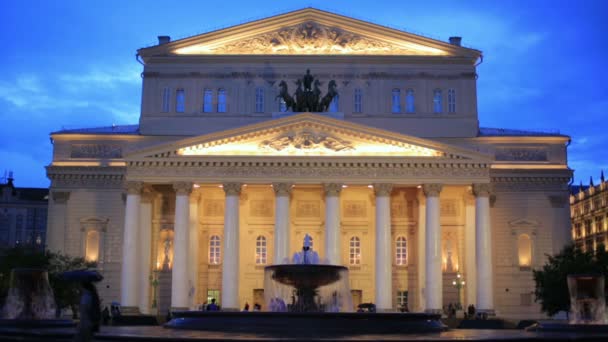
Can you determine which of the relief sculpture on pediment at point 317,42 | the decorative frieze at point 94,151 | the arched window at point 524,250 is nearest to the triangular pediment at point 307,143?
the decorative frieze at point 94,151

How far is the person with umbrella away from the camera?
16.1 metres

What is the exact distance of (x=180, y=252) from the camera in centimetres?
4475

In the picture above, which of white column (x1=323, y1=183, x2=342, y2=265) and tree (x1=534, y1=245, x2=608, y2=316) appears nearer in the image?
tree (x1=534, y1=245, x2=608, y2=316)

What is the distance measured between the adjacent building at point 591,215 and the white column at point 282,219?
46.6 m

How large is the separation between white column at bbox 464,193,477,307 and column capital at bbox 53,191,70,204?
82.5ft

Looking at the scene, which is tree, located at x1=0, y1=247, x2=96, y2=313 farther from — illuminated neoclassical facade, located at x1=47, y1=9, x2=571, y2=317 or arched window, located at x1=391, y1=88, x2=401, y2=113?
arched window, located at x1=391, y1=88, x2=401, y2=113

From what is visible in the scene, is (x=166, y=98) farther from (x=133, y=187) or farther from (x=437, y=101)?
(x=437, y=101)

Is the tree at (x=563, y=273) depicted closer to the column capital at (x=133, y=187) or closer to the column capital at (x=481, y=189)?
the column capital at (x=481, y=189)

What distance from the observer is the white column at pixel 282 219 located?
147ft

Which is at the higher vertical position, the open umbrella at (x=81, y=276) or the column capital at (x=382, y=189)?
the column capital at (x=382, y=189)

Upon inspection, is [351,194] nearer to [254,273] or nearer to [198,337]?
[254,273]

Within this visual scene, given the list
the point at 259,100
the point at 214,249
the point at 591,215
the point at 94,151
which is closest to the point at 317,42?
the point at 259,100

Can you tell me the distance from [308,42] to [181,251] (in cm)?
1799

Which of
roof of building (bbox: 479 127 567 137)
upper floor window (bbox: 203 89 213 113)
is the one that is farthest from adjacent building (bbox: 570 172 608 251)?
upper floor window (bbox: 203 89 213 113)
